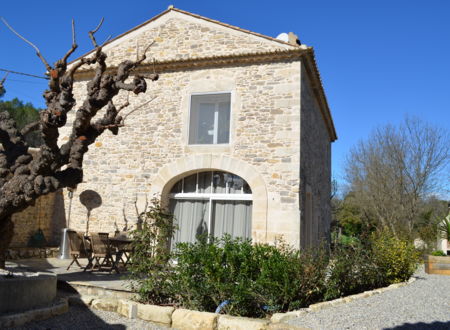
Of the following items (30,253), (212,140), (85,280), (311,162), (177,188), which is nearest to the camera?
(85,280)

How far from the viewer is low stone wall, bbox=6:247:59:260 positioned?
9089 mm

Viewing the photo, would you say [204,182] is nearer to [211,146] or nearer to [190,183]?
[190,183]

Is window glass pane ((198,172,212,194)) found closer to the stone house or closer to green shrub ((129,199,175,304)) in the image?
the stone house

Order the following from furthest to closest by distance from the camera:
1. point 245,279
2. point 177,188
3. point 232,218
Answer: point 177,188
point 232,218
point 245,279

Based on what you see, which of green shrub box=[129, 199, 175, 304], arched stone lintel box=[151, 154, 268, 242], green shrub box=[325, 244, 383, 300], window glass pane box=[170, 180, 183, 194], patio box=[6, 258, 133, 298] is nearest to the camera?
green shrub box=[129, 199, 175, 304]

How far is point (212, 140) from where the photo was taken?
31.9ft

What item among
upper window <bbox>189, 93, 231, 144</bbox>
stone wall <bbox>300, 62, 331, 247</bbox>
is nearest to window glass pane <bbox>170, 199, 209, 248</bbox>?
upper window <bbox>189, 93, 231, 144</bbox>

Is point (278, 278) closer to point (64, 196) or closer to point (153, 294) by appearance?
point (153, 294)

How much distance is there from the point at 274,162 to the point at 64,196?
5767 millimetres

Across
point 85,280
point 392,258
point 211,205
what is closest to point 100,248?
point 85,280

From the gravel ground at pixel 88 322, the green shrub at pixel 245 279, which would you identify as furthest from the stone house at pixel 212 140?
the gravel ground at pixel 88 322

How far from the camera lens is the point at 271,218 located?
27.9 feet

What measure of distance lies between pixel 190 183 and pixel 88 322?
191 inches

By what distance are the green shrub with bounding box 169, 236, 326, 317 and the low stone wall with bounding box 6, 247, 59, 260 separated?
5.27 metres
